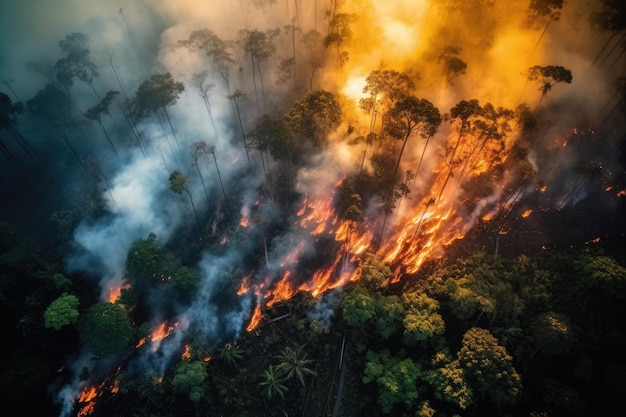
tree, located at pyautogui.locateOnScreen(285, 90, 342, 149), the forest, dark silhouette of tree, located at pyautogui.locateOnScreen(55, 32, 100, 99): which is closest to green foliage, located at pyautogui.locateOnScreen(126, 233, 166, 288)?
the forest

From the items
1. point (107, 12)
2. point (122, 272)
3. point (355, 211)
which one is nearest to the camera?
point (355, 211)

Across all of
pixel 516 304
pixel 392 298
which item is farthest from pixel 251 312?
pixel 516 304

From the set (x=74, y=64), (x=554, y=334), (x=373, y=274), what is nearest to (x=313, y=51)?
(x=74, y=64)

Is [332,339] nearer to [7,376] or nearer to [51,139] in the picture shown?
[7,376]

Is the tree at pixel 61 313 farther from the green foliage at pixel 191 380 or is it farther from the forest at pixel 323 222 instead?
the green foliage at pixel 191 380

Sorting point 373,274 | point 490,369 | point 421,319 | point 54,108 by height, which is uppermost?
point 54,108

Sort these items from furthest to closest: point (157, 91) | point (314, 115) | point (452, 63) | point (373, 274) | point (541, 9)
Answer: point (541, 9) → point (452, 63) → point (157, 91) → point (314, 115) → point (373, 274)

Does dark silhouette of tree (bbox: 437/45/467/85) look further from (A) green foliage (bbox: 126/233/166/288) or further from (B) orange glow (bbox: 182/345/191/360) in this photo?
(B) orange glow (bbox: 182/345/191/360)

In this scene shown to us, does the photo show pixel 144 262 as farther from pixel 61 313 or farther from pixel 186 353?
pixel 186 353
